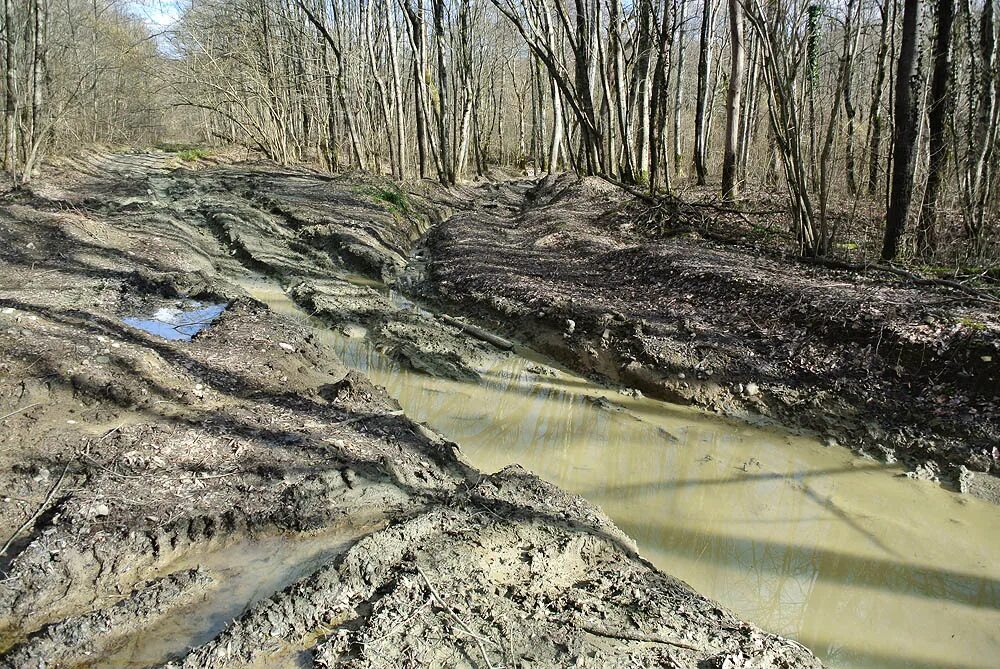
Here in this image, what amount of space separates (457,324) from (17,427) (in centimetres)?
503

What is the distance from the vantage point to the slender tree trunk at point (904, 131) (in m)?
7.43

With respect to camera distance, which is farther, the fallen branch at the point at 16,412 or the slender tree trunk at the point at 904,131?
the slender tree trunk at the point at 904,131

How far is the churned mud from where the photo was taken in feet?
17.0

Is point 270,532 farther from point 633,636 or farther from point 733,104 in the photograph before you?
point 733,104

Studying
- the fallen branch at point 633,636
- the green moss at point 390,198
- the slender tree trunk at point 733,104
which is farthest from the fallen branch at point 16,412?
the slender tree trunk at point 733,104

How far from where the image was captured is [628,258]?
9.46m

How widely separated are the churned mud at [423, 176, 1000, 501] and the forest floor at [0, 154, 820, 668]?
0.60 meters

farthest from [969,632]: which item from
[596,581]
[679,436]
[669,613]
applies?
[679,436]

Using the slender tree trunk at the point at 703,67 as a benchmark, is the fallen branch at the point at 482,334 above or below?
below

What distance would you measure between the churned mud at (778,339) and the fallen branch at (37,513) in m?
4.91

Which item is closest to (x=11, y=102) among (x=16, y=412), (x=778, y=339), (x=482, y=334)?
(x=482, y=334)

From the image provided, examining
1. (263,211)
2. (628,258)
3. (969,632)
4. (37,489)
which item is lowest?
(969,632)

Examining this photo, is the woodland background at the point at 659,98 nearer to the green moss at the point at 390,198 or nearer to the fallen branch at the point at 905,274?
the fallen branch at the point at 905,274

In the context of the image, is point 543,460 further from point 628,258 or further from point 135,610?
point 628,258
